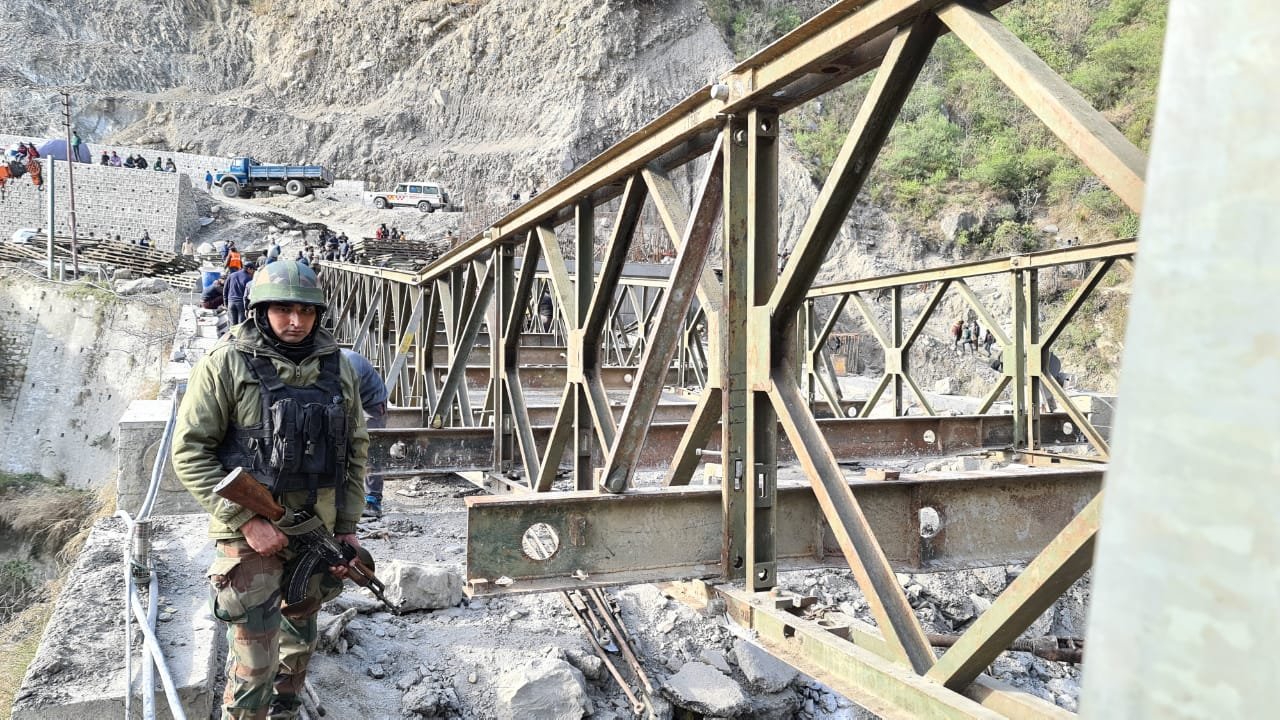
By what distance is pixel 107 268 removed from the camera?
2861cm

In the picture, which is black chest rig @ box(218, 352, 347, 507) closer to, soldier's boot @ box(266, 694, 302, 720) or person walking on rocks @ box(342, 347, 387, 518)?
soldier's boot @ box(266, 694, 302, 720)

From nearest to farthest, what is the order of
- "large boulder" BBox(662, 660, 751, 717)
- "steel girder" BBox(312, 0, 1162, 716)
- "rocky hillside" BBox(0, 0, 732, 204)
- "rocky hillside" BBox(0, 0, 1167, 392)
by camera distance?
"steel girder" BBox(312, 0, 1162, 716) → "large boulder" BBox(662, 660, 751, 717) → "rocky hillside" BBox(0, 0, 1167, 392) → "rocky hillside" BBox(0, 0, 732, 204)

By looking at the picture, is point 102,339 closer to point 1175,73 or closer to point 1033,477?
point 1033,477

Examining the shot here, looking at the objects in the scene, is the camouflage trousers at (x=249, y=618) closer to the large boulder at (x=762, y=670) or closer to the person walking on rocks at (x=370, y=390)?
the person walking on rocks at (x=370, y=390)

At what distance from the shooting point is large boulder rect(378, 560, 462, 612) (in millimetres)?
5164

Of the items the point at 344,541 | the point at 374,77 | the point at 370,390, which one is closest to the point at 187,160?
the point at 374,77

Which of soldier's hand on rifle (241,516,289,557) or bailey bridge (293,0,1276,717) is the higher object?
bailey bridge (293,0,1276,717)

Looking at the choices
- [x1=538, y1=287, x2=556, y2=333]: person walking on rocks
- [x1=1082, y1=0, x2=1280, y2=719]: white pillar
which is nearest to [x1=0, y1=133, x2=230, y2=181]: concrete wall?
[x1=538, y1=287, x2=556, y2=333]: person walking on rocks

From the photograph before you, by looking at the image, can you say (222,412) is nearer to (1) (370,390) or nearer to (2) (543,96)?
(1) (370,390)

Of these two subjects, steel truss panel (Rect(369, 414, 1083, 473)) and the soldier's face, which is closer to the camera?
the soldier's face

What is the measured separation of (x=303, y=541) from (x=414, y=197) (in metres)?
36.6

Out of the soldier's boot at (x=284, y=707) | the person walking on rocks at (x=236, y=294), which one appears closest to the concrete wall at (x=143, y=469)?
the soldier's boot at (x=284, y=707)

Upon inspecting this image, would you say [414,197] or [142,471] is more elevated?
[414,197]

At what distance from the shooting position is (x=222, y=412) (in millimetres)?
3410
